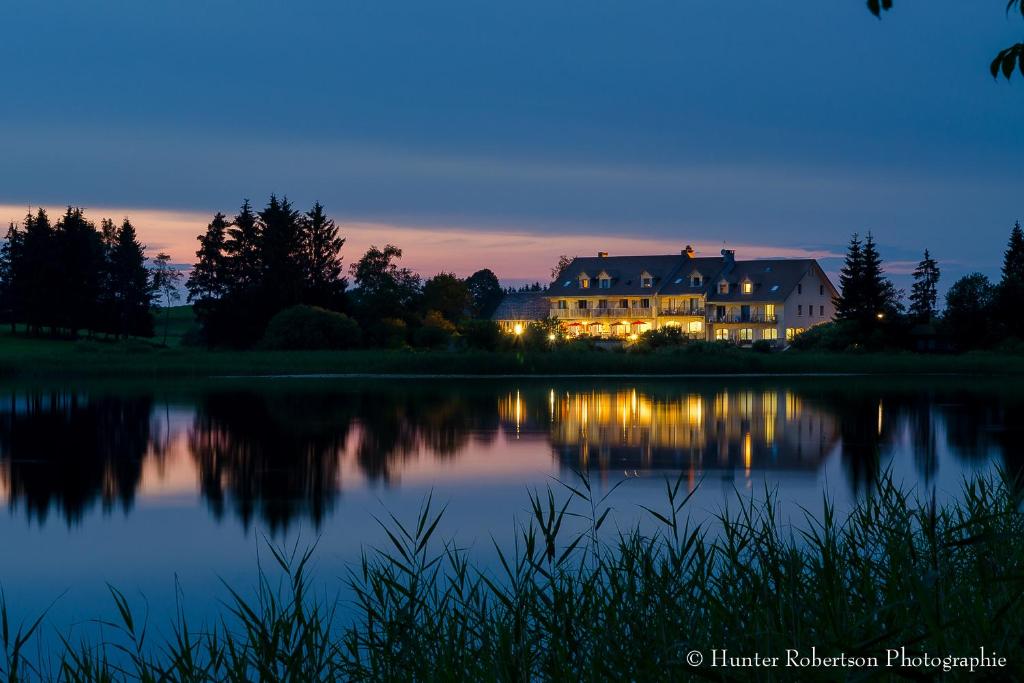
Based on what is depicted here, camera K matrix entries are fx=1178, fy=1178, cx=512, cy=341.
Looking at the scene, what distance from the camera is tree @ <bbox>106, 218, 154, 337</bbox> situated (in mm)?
89250

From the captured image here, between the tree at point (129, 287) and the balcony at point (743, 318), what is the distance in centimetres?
4376

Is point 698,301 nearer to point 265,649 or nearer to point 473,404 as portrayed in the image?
point 473,404

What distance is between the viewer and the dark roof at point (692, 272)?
89250mm

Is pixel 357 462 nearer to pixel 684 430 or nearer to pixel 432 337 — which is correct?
pixel 684 430

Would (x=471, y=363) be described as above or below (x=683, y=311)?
below

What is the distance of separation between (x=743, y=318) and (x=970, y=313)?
67.1 feet

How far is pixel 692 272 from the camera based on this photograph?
90.1m

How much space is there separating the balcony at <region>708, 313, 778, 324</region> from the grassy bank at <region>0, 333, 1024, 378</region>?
21.2 metres

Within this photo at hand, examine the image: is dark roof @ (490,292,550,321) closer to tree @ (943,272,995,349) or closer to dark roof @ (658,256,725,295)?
dark roof @ (658,256,725,295)

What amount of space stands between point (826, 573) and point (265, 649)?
10.3 ft

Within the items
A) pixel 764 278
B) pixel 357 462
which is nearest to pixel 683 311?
pixel 764 278

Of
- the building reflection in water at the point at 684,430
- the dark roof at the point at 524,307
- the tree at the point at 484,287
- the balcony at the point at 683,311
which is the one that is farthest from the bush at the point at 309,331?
the tree at the point at 484,287

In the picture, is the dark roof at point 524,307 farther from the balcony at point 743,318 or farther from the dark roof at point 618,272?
the balcony at point 743,318

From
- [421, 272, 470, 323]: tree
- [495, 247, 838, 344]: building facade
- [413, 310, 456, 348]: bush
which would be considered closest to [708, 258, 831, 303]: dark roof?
[495, 247, 838, 344]: building facade
